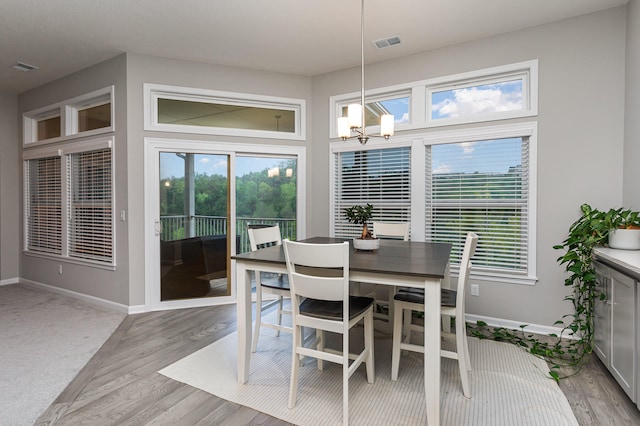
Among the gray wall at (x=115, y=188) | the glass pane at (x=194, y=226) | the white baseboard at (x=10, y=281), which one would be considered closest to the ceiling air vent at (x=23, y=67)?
the gray wall at (x=115, y=188)

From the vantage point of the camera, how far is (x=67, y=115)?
4594 millimetres

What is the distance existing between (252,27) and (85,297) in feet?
12.9

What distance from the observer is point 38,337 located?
127 inches

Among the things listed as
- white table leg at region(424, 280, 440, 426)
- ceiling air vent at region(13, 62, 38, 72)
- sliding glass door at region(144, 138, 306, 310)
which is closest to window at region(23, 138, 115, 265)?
sliding glass door at region(144, 138, 306, 310)

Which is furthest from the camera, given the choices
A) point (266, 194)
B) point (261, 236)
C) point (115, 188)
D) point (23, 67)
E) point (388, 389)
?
point (266, 194)

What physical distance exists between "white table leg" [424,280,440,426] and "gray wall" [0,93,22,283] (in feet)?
21.3

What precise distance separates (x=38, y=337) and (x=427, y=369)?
11.7 ft

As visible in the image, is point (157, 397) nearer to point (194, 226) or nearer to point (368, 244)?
Answer: point (368, 244)

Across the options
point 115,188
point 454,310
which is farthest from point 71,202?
point 454,310

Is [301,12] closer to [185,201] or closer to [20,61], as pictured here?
[185,201]

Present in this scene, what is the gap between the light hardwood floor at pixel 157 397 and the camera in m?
1.99

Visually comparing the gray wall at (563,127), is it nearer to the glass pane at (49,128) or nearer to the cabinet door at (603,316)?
the cabinet door at (603,316)

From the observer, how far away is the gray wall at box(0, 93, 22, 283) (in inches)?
207

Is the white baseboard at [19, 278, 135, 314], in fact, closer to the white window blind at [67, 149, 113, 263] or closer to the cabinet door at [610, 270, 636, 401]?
the white window blind at [67, 149, 113, 263]
